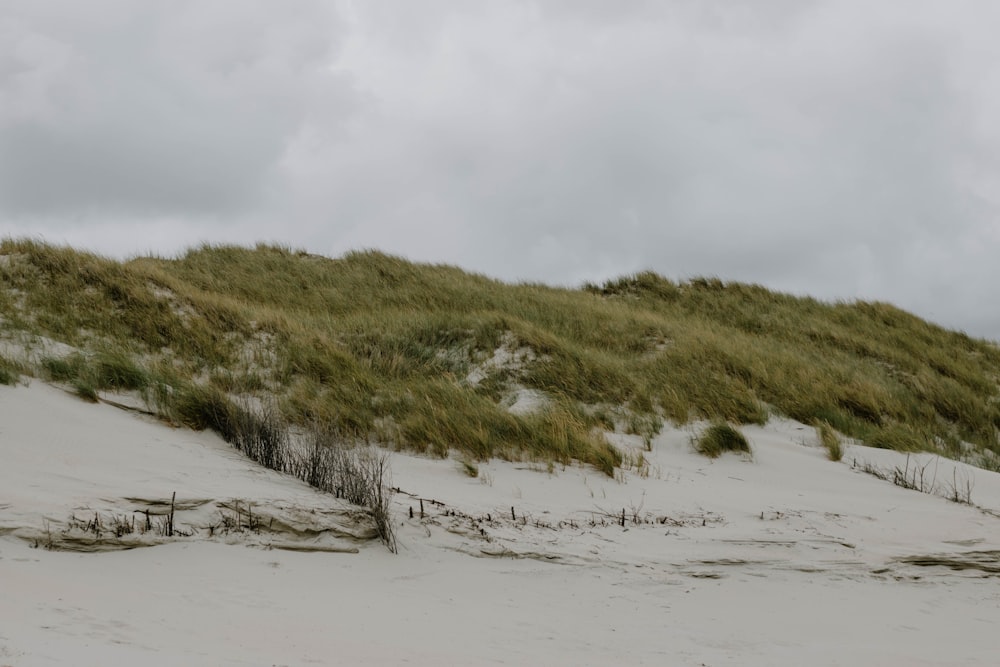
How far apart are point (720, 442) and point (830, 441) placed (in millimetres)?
1201

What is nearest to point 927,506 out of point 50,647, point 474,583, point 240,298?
point 474,583

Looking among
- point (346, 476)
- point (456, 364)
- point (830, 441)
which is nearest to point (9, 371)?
point (346, 476)

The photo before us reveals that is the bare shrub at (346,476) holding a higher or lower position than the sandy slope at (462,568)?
higher

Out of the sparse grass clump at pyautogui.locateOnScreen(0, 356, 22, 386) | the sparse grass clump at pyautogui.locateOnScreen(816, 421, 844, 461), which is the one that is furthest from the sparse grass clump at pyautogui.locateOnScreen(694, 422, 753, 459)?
the sparse grass clump at pyautogui.locateOnScreen(0, 356, 22, 386)

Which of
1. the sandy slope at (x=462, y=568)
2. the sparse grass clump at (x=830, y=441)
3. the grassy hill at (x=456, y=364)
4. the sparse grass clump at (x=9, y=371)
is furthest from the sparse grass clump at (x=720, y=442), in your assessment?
the sparse grass clump at (x=9, y=371)

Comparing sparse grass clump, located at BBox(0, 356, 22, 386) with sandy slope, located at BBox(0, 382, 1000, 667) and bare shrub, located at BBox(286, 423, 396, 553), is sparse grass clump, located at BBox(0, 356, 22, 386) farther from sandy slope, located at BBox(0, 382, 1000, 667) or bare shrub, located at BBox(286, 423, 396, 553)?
bare shrub, located at BBox(286, 423, 396, 553)

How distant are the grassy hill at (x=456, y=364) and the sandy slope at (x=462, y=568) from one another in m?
0.66

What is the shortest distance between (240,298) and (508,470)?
799cm

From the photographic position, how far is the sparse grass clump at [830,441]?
7602mm

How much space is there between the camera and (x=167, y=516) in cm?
421

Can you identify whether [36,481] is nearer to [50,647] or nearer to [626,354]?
[50,647]

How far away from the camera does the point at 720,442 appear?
25.1ft

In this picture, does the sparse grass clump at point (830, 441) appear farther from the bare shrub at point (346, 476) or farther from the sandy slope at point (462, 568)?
the bare shrub at point (346, 476)

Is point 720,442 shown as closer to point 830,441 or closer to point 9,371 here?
point 830,441
